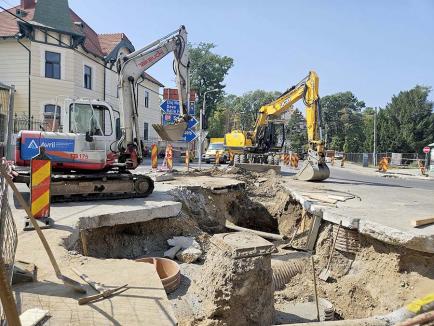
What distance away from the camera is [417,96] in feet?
183

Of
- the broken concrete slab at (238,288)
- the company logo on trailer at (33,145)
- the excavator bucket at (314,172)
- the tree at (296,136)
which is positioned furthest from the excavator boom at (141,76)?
the tree at (296,136)

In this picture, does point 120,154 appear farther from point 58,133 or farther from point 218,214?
point 218,214

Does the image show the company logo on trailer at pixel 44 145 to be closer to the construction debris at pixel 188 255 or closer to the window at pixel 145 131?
the construction debris at pixel 188 255

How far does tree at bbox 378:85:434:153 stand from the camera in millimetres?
51969

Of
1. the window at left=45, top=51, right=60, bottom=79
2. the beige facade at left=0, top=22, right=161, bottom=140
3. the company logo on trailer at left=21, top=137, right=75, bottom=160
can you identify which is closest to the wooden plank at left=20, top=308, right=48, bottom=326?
the company logo on trailer at left=21, top=137, right=75, bottom=160

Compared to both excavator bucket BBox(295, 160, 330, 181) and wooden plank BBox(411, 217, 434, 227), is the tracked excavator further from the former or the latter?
excavator bucket BBox(295, 160, 330, 181)

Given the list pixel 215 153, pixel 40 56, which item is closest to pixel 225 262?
pixel 40 56

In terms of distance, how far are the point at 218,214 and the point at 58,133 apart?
4955mm

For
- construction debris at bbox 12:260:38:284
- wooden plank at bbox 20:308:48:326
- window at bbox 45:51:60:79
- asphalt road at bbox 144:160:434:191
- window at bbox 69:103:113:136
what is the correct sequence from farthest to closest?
window at bbox 45:51:60:79 → asphalt road at bbox 144:160:434:191 → window at bbox 69:103:113:136 → construction debris at bbox 12:260:38:284 → wooden plank at bbox 20:308:48:326

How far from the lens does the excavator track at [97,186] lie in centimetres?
888

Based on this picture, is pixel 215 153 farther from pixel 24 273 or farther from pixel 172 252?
pixel 24 273

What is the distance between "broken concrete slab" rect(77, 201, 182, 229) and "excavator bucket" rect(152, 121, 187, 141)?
241 cm

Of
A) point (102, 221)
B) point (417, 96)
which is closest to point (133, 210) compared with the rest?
point (102, 221)

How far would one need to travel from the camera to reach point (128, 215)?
7.43m
